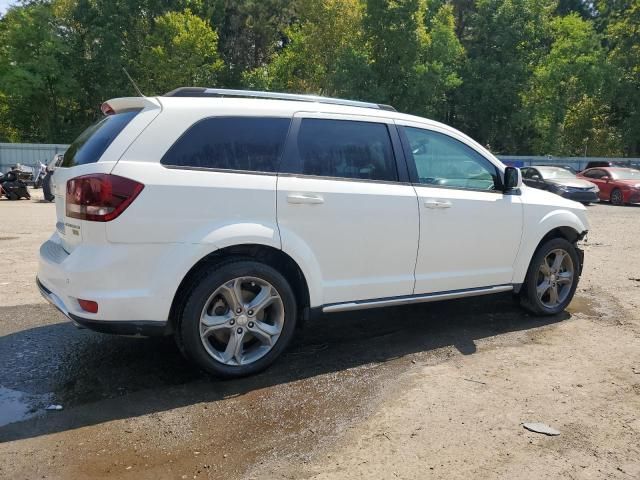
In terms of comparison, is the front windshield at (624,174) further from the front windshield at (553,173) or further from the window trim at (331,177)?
the window trim at (331,177)

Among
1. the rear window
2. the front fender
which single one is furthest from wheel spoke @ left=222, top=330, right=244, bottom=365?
the front fender

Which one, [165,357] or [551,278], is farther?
[551,278]

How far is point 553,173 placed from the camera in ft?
68.5

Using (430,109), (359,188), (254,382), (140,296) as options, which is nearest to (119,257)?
(140,296)

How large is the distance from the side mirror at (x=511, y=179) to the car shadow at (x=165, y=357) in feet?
4.32

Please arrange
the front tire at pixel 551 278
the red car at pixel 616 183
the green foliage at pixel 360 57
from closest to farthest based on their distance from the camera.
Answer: the front tire at pixel 551 278 → the red car at pixel 616 183 → the green foliage at pixel 360 57

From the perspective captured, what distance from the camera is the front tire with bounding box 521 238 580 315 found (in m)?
5.55

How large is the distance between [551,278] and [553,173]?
16.6 metres

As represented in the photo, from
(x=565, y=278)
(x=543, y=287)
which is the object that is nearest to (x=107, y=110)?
(x=543, y=287)

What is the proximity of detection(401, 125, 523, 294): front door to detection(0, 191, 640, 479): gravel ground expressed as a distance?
0.60 m

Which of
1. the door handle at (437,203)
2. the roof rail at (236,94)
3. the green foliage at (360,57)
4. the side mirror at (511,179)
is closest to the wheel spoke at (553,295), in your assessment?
the side mirror at (511,179)

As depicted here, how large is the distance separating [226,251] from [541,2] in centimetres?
4219

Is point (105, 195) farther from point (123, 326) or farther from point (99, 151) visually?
point (123, 326)

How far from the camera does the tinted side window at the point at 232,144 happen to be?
12.6 feet
